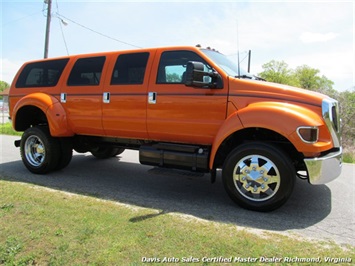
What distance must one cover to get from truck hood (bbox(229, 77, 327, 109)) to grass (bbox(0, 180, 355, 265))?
1734 millimetres

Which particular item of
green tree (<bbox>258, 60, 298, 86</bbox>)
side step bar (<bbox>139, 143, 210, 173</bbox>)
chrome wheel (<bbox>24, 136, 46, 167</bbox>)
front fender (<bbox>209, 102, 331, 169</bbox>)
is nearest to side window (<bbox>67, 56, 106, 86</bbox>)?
chrome wheel (<bbox>24, 136, 46, 167</bbox>)

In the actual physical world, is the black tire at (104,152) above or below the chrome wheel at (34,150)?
below

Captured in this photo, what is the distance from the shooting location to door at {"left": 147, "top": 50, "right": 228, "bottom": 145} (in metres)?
4.30

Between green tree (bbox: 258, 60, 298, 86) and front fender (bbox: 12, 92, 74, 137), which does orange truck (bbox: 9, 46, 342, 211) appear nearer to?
front fender (bbox: 12, 92, 74, 137)

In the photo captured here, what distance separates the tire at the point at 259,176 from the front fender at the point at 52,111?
330 centimetres

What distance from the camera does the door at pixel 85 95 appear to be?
5348 mm

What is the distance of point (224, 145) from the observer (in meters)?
4.40

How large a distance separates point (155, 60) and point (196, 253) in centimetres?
313

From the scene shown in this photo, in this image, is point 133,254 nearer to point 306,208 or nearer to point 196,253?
point 196,253

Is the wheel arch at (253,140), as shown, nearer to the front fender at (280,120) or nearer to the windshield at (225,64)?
the front fender at (280,120)

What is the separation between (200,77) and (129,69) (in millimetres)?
1529

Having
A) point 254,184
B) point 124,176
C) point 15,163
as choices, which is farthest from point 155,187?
point 15,163

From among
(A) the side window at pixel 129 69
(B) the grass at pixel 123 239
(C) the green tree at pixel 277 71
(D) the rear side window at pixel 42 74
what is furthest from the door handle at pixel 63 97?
(C) the green tree at pixel 277 71

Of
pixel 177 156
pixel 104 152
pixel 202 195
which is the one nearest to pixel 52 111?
pixel 104 152
